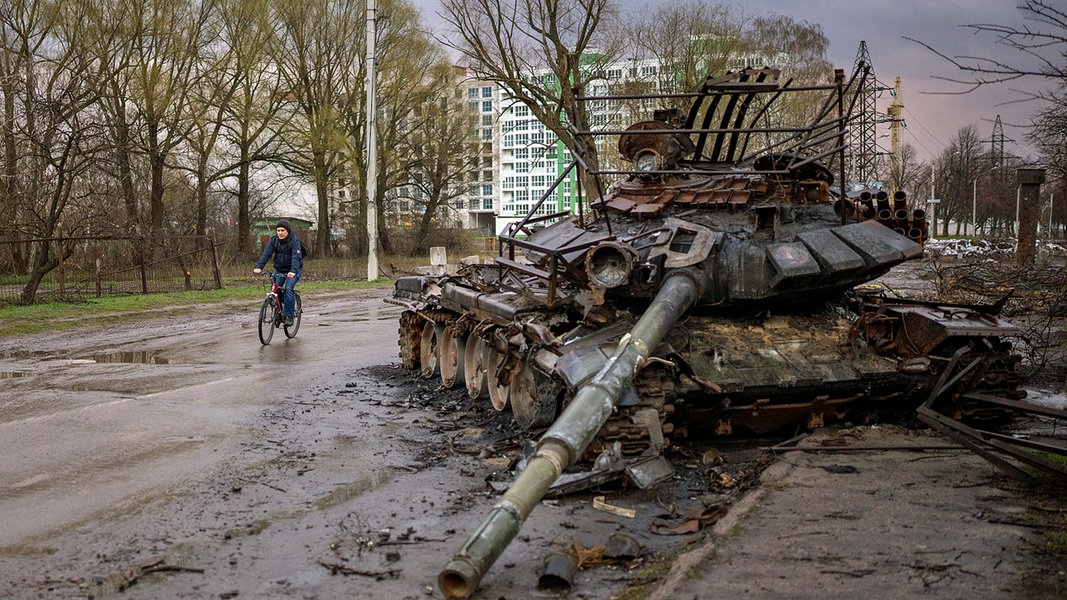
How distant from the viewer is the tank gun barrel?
431 cm

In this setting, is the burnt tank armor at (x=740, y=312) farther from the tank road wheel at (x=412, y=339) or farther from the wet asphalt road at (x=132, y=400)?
the tank road wheel at (x=412, y=339)

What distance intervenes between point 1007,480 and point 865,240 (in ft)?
8.33

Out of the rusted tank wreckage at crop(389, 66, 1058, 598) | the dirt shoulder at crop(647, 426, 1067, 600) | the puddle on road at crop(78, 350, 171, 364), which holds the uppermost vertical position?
the rusted tank wreckage at crop(389, 66, 1058, 598)

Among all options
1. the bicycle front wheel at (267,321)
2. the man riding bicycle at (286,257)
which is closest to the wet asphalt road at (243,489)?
the bicycle front wheel at (267,321)

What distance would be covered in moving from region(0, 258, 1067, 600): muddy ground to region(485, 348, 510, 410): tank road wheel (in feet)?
0.87

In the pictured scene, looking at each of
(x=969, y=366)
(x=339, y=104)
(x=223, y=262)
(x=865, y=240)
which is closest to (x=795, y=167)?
(x=865, y=240)

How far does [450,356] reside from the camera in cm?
1104

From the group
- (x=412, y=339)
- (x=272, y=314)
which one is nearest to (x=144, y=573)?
(x=412, y=339)

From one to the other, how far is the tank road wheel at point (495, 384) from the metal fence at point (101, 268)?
1417 centimetres

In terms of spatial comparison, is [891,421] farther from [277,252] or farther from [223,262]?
[223,262]

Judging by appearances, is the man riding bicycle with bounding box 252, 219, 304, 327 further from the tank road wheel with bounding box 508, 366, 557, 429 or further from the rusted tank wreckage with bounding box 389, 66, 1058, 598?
the tank road wheel with bounding box 508, 366, 557, 429

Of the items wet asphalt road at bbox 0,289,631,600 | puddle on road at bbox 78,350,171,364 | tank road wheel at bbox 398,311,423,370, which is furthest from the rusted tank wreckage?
puddle on road at bbox 78,350,171,364

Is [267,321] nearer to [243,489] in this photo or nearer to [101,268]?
[243,489]

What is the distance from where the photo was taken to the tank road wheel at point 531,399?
7281 mm
